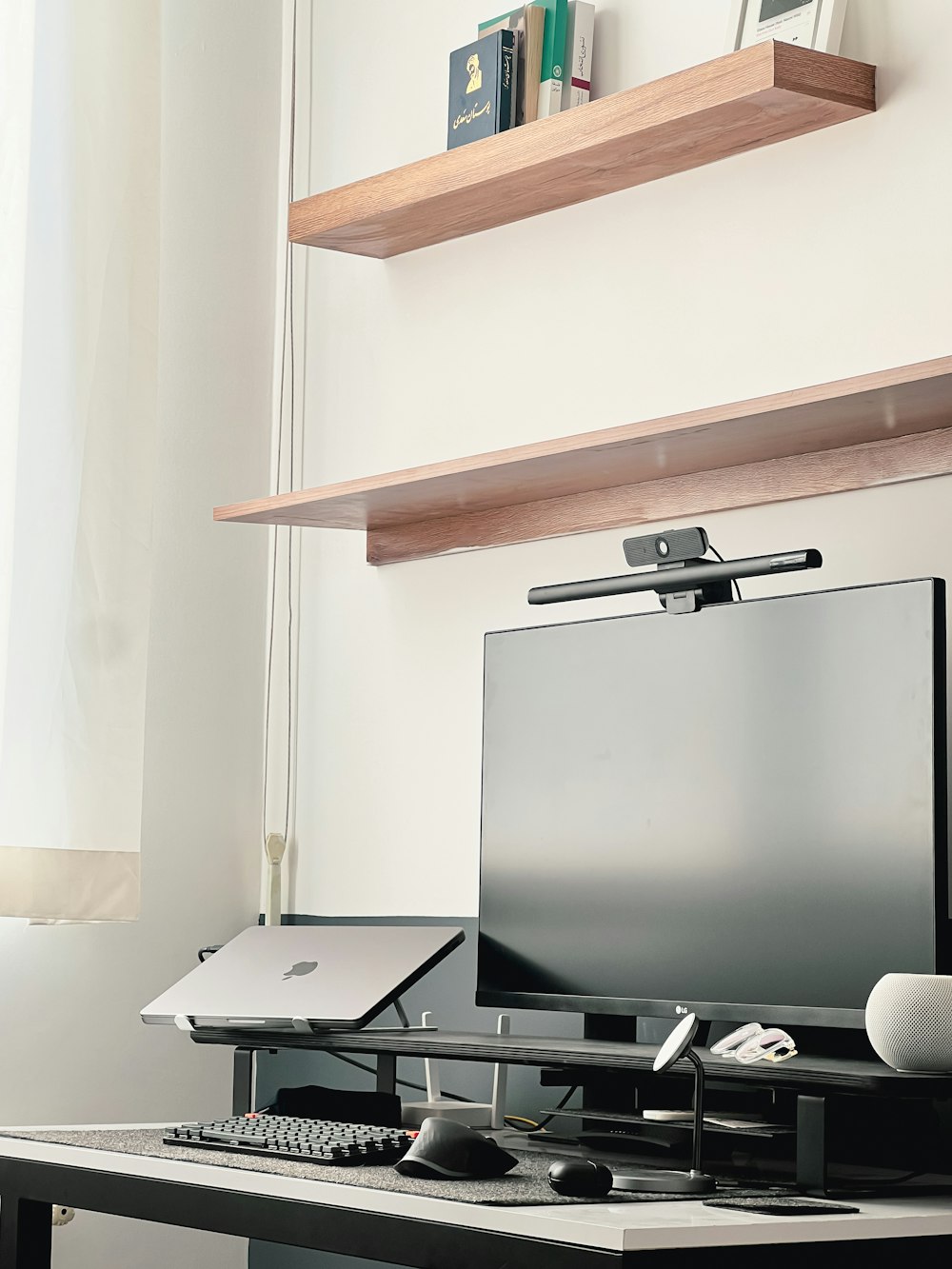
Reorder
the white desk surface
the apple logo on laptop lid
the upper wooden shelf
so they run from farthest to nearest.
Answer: the apple logo on laptop lid < the upper wooden shelf < the white desk surface

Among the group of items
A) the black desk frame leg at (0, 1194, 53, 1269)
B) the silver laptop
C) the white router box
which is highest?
the silver laptop

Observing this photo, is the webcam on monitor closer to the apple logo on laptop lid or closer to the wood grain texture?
the wood grain texture

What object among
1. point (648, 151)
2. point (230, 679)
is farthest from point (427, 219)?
point (230, 679)

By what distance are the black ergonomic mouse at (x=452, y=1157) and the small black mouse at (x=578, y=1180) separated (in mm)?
106

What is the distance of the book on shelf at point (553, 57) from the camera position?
2.47 metres

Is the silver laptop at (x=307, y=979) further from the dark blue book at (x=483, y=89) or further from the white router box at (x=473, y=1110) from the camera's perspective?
the dark blue book at (x=483, y=89)

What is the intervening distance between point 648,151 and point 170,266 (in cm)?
103

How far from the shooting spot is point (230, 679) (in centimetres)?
304

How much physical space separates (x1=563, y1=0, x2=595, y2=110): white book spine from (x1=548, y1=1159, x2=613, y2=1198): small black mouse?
1.57 m

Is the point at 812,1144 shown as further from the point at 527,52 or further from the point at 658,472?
the point at 527,52

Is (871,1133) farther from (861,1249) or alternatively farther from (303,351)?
(303,351)

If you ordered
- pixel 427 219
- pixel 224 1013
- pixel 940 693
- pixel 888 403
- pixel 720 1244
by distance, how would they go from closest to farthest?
pixel 720 1244 < pixel 940 693 < pixel 888 403 < pixel 224 1013 < pixel 427 219

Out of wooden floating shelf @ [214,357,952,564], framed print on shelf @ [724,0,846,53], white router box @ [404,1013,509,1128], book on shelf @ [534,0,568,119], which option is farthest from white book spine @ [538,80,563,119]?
white router box @ [404,1013,509,1128]

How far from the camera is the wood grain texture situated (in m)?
2.06
